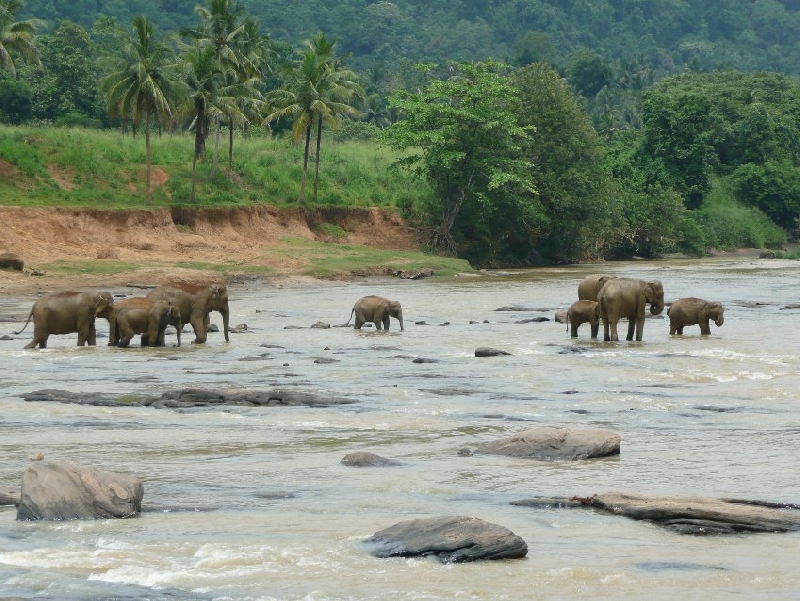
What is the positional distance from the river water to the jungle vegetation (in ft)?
88.0

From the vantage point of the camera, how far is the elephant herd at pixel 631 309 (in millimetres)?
23234

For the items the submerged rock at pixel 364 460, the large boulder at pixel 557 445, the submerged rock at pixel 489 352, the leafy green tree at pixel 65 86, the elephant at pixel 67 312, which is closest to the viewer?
the submerged rock at pixel 364 460

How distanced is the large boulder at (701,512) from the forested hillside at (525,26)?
4460 inches

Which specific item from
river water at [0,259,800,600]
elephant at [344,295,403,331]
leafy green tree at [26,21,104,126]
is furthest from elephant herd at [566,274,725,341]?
leafy green tree at [26,21,104,126]

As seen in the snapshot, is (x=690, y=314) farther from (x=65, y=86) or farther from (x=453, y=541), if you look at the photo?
(x=65, y=86)

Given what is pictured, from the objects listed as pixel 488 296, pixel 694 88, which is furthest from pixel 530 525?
pixel 694 88

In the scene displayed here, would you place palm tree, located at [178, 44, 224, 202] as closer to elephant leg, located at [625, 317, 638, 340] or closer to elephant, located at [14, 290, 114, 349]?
elephant, located at [14, 290, 114, 349]

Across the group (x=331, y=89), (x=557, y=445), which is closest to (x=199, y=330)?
(x=557, y=445)

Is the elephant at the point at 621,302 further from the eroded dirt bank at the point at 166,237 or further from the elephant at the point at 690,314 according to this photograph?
the eroded dirt bank at the point at 166,237

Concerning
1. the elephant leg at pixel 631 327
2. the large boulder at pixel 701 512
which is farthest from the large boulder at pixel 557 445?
the elephant leg at pixel 631 327

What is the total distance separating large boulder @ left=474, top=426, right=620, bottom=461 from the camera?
1216cm

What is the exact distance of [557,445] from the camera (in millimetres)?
12195

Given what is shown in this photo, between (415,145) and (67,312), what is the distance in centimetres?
3390

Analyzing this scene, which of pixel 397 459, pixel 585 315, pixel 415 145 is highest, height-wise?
pixel 415 145
